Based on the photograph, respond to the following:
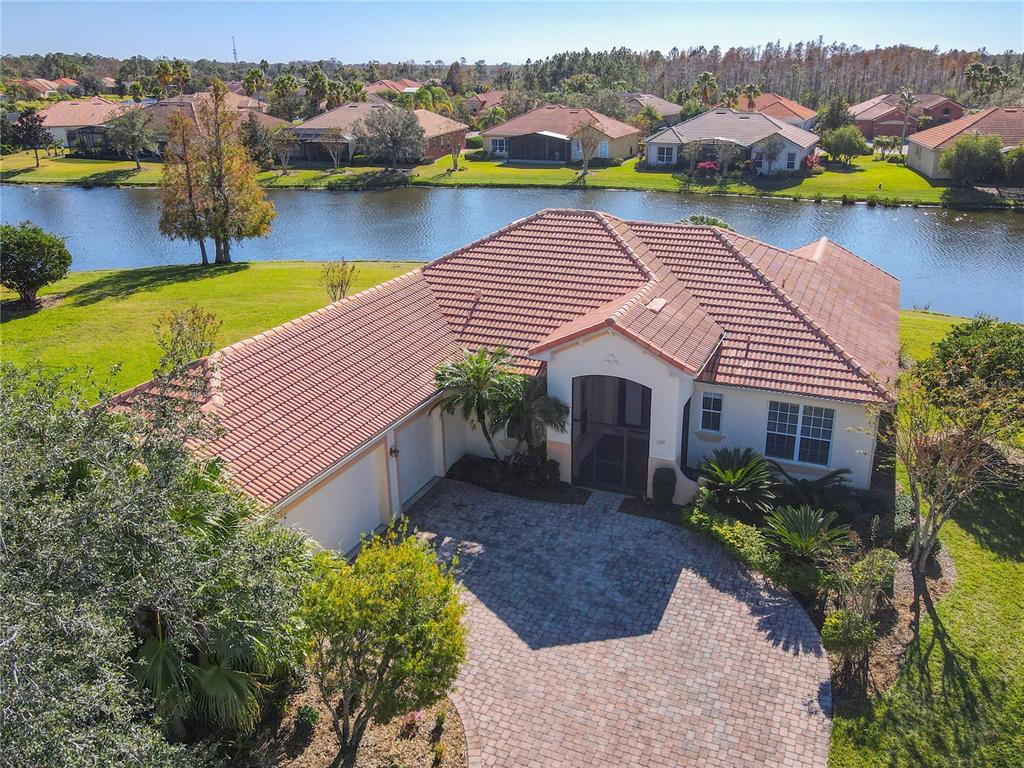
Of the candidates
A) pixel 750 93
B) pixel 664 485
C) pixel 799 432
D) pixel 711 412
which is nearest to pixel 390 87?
pixel 750 93

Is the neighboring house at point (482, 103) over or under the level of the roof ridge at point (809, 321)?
over

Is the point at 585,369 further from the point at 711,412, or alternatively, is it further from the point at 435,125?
the point at 435,125

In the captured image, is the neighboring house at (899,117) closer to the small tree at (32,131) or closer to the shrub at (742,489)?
the shrub at (742,489)

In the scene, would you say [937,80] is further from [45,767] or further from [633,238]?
[45,767]

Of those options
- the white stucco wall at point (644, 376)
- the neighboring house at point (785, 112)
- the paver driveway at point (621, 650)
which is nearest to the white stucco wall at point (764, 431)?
the white stucco wall at point (644, 376)

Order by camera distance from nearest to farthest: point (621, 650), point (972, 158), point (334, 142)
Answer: point (621, 650)
point (972, 158)
point (334, 142)

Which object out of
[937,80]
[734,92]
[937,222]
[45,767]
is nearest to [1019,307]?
[937,222]

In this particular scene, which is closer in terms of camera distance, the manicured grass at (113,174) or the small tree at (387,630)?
the small tree at (387,630)
